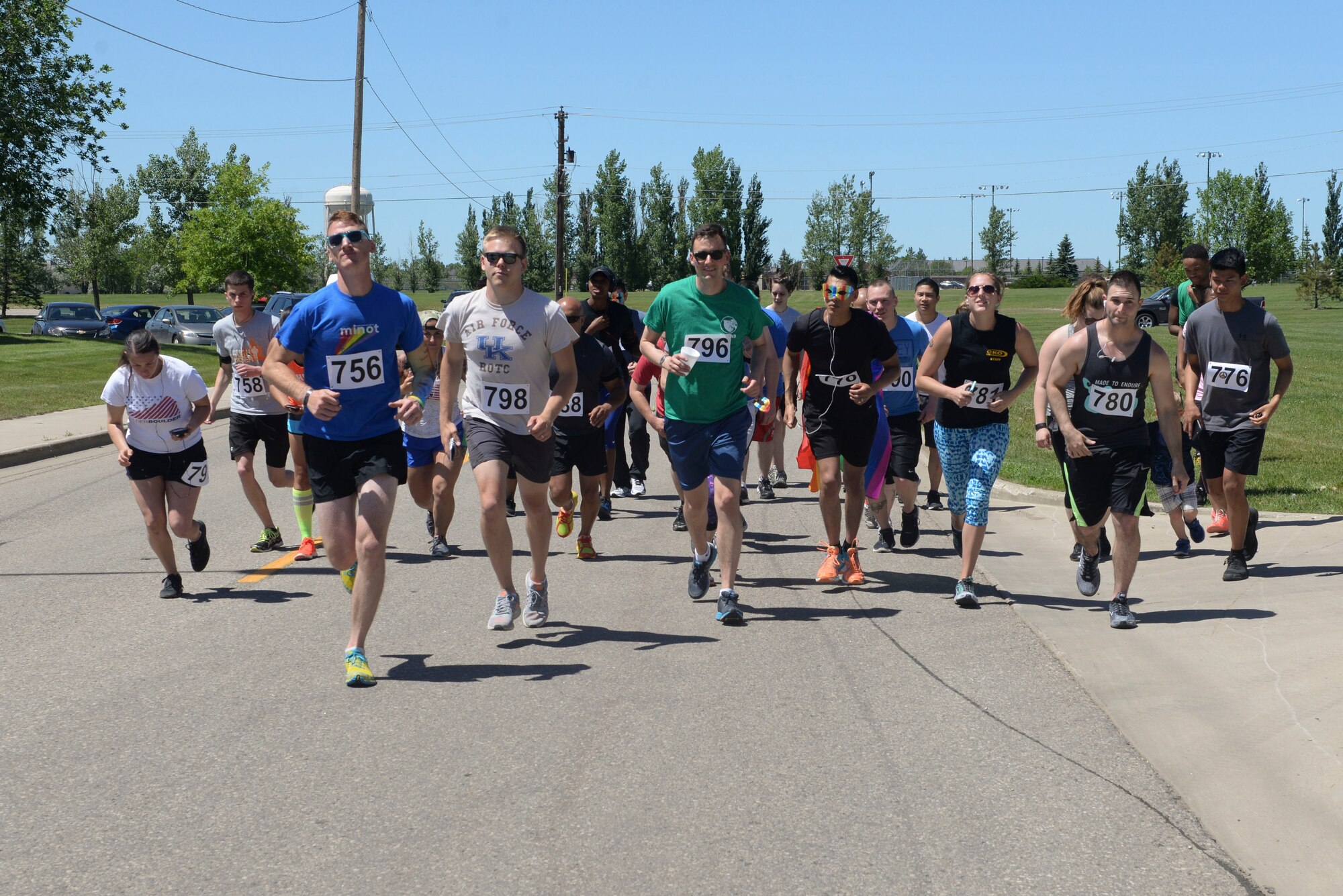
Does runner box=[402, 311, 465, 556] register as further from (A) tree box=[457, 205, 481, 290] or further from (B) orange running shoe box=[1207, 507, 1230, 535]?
(A) tree box=[457, 205, 481, 290]

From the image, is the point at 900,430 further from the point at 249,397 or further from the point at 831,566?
the point at 249,397

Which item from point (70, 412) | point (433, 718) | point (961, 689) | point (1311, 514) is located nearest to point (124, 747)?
point (433, 718)

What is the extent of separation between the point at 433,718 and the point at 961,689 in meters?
2.35

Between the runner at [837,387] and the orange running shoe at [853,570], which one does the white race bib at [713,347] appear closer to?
the runner at [837,387]

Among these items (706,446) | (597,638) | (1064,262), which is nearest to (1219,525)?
(706,446)

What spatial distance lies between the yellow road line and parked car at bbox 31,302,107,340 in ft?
133

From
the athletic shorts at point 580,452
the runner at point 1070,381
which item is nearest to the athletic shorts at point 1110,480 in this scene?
the runner at point 1070,381

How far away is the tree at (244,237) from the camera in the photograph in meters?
52.4

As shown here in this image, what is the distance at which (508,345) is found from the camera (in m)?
6.65

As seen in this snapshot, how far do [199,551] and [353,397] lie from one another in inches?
115

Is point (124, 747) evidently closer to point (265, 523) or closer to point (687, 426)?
point (687, 426)

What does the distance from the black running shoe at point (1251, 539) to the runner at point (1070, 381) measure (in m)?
0.87

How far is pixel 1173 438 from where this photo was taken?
278 inches

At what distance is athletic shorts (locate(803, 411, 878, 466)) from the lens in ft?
26.8
